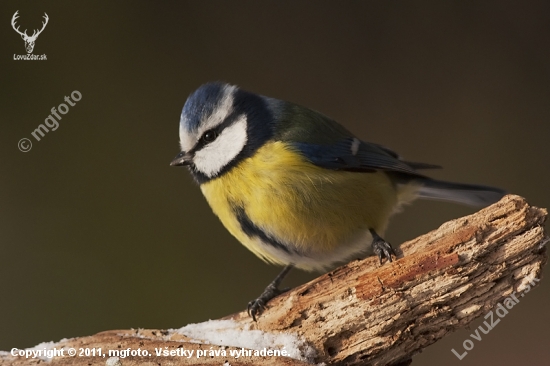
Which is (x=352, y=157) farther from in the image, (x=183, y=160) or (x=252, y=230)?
(x=183, y=160)

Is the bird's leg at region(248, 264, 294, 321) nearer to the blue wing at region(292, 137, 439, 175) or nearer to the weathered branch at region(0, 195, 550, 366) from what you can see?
the weathered branch at region(0, 195, 550, 366)

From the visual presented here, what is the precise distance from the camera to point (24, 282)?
3.02 m

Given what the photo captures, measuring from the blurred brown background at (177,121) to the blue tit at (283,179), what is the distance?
1.27m

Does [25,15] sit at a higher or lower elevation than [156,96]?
higher

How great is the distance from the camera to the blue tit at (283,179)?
5.95ft

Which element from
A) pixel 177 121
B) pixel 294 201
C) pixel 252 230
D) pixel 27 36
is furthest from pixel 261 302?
pixel 27 36

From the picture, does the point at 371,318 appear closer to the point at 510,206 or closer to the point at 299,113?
the point at 510,206

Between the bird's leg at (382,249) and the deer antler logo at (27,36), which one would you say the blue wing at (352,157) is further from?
the deer antler logo at (27,36)

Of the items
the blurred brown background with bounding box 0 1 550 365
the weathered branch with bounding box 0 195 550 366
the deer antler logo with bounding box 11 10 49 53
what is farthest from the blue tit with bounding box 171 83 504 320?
the deer antler logo with bounding box 11 10 49 53

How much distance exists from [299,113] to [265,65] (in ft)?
4.57

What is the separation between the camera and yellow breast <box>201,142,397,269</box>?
5.90ft

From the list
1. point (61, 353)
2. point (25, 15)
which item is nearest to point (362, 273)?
point (61, 353)

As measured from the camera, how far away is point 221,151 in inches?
75.0

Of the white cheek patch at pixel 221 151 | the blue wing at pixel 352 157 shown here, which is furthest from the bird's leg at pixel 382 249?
the white cheek patch at pixel 221 151
